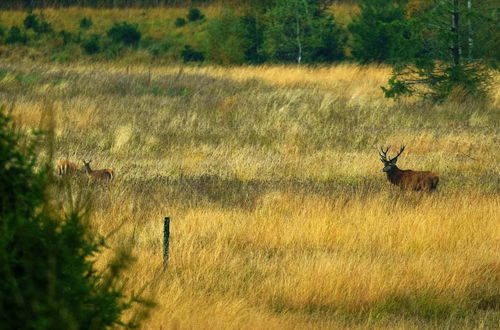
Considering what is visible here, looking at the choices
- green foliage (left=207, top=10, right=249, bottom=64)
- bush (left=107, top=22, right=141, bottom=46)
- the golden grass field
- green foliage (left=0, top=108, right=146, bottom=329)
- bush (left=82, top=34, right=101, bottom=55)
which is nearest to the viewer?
green foliage (left=0, top=108, right=146, bottom=329)

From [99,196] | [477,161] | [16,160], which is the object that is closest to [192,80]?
[477,161]

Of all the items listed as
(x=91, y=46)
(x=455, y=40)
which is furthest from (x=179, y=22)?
(x=455, y=40)

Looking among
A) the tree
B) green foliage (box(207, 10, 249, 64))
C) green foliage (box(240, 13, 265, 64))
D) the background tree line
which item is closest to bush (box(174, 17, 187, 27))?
the background tree line

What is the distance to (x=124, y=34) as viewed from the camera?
40656mm

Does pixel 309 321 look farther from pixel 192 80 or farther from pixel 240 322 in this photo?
pixel 192 80

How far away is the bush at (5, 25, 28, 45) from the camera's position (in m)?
38.1

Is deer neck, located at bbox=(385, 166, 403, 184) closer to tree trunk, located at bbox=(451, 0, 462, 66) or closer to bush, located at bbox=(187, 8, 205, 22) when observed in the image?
tree trunk, located at bbox=(451, 0, 462, 66)

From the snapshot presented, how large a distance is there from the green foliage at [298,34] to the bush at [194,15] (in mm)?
11958

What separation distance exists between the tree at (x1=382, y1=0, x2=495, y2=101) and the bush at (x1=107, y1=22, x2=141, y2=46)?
22.0 meters

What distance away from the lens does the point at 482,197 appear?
10773 millimetres

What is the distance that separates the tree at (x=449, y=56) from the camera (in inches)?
781

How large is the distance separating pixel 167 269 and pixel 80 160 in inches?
259

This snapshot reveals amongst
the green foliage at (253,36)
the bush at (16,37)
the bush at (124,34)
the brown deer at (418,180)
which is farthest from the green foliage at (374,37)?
the brown deer at (418,180)

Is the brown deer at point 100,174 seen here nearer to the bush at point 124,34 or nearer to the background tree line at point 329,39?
the background tree line at point 329,39
